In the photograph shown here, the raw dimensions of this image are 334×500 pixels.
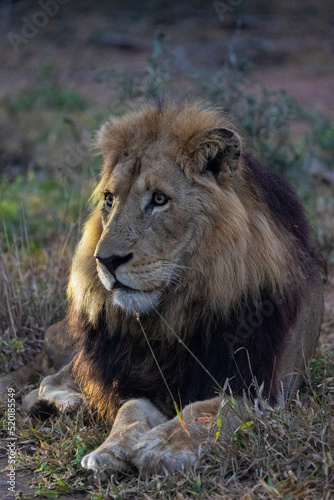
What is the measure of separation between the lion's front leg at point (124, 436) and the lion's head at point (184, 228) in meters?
0.50

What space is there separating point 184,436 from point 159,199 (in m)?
1.07

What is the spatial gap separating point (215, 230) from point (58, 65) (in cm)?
1322

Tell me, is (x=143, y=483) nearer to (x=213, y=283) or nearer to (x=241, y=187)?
(x=213, y=283)

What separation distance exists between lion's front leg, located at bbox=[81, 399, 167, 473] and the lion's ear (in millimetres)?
1183

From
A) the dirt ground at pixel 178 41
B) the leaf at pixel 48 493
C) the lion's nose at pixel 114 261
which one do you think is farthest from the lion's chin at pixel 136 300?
the dirt ground at pixel 178 41

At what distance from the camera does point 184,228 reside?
10.9 ft

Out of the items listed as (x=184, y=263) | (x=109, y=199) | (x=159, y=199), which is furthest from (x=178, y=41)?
(x=184, y=263)

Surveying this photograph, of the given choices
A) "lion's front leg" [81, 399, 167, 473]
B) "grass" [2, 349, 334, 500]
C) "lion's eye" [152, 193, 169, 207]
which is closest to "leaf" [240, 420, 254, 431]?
"grass" [2, 349, 334, 500]

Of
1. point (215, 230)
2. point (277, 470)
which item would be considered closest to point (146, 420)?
point (277, 470)

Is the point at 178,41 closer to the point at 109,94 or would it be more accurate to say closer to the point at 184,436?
the point at 109,94

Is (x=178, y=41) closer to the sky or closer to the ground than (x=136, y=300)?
closer to the sky

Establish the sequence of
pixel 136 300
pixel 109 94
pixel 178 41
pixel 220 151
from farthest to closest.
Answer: pixel 178 41 < pixel 109 94 < pixel 220 151 < pixel 136 300

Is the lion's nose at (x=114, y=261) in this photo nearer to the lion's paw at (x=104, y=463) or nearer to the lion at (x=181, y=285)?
the lion at (x=181, y=285)

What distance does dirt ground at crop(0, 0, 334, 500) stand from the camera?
14828 mm
